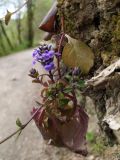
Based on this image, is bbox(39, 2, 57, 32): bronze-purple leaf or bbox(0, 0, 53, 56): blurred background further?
bbox(0, 0, 53, 56): blurred background

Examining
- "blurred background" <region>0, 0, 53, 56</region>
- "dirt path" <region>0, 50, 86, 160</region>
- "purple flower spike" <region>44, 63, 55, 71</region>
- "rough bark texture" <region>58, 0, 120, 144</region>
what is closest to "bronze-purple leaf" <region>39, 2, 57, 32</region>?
"rough bark texture" <region>58, 0, 120, 144</region>

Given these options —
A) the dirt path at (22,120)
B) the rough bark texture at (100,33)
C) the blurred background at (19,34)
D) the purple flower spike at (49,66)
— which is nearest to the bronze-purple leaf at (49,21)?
→ the rough bark texture at (100,33)

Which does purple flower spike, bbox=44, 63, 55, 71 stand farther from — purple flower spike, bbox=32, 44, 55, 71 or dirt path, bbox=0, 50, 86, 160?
dirt path, bbox=0, 50, 86, 160

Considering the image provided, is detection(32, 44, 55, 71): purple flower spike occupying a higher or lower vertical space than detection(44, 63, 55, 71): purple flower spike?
higher

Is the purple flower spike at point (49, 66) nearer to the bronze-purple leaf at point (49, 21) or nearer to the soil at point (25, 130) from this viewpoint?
the bronze-purple leaf at point (49, 21)

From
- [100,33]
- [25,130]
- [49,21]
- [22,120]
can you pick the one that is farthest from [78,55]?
Result: [22,120]

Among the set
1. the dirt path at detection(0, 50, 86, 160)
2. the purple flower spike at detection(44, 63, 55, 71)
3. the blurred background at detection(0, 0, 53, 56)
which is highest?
the purple flower spike at detection(44, 63, 55, 71)

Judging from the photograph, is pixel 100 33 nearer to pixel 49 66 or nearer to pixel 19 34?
pixel 49 66

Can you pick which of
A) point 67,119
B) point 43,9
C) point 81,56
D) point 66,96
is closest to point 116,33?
point 81,56

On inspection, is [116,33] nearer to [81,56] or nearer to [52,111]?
[81,56]
